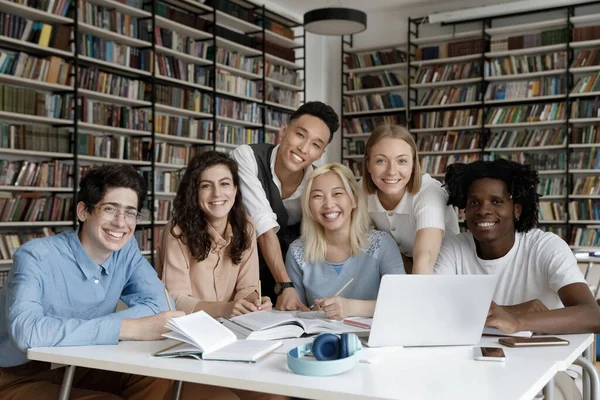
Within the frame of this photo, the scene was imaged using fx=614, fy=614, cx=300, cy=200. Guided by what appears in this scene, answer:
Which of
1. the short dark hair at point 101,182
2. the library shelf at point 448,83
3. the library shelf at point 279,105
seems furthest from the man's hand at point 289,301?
the library shelf at point 448,83

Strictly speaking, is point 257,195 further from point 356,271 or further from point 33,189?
point 33,189

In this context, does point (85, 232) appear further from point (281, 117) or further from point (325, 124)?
point (281, 117)

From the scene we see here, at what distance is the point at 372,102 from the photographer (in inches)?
311

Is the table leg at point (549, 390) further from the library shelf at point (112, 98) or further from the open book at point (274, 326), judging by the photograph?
the library shelf at point (112, 98)

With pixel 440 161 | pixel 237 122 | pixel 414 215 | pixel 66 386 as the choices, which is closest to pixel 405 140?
pixel 414 215

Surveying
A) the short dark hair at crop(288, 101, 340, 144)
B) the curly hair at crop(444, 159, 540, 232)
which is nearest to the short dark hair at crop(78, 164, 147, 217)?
the short dark hair at crop(288, 101, 340, 144)

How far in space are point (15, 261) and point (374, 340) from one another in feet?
3.28

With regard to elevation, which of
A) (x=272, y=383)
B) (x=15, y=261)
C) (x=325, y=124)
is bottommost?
(x=272, y=383)

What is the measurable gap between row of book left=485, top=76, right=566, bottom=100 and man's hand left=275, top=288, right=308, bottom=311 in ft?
18.0

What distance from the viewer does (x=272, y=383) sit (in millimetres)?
1226

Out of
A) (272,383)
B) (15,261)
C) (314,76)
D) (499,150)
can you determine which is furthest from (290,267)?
(314,76)

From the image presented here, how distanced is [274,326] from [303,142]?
1.20 m

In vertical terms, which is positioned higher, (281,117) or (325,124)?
(281,117)

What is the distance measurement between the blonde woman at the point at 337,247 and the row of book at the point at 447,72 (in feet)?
17.4
